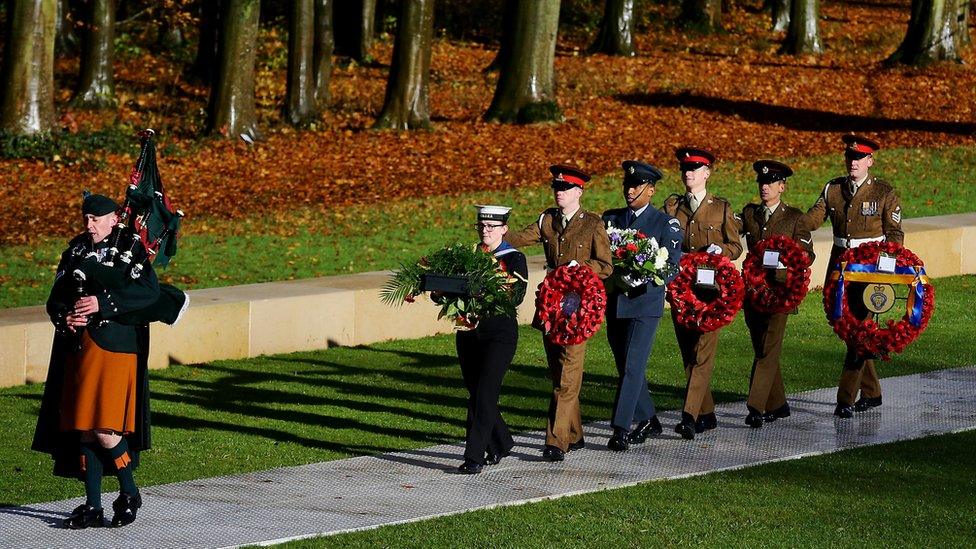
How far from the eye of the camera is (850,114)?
32656mm

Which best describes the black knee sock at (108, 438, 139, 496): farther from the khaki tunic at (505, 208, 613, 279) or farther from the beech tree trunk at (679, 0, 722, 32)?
the beech tree trunk at (679, 0, 722, 32)

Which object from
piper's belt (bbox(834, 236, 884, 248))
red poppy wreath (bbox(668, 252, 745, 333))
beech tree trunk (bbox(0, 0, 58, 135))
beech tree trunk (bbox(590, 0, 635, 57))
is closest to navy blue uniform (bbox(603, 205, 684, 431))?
red poppy wreath (bbox(668, 252, 745, 333))

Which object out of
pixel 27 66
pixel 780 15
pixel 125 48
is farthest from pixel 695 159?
pixel 780 15

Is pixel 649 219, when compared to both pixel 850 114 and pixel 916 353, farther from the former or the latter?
pixel 850 114

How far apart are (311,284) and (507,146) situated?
12161mm

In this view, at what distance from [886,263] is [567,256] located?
9.55 feet

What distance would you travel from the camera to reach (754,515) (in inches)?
387

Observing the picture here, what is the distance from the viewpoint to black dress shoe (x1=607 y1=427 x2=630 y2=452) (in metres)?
11.9

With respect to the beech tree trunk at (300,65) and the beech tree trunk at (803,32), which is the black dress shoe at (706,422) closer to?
the beech tree trunk at (300,65)

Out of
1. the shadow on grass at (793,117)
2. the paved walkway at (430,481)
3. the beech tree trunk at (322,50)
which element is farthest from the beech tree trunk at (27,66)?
the paved walkway at (430,481)

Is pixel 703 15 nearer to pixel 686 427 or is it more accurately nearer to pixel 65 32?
pixel 65 32

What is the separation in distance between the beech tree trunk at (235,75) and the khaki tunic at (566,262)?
56.7ft

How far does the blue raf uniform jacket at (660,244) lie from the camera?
475 inches

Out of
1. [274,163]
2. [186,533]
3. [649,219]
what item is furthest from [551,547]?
[274,163]
